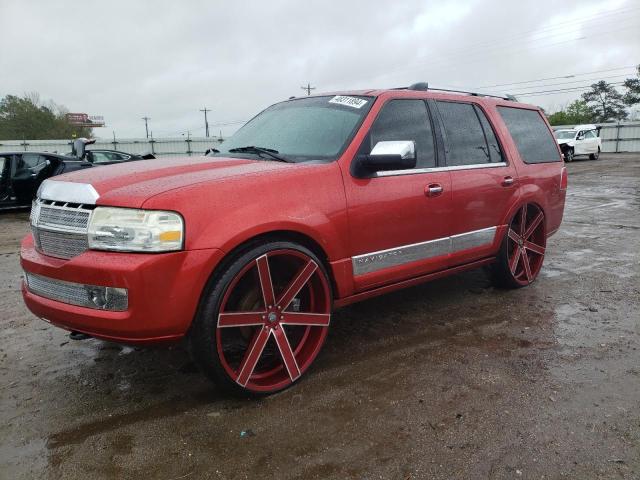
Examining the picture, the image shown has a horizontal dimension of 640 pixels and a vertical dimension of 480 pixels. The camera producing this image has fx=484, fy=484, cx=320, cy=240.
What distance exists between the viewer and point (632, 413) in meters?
2.48

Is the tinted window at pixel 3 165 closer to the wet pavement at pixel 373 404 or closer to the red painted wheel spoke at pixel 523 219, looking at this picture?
the wet pavement at pixel 373 404

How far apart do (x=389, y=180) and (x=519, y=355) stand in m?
1.43

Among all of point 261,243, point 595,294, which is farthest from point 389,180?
point 595,294

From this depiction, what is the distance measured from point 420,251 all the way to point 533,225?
1.77 meters

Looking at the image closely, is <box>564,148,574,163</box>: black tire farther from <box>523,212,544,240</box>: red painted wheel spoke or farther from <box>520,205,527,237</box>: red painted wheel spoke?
<box>520,205,527,237</box>: red painted wheel spoke

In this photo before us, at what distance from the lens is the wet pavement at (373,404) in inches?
84.3

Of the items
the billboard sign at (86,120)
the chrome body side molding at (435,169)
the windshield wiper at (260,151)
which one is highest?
the billboard sign at (86,120)

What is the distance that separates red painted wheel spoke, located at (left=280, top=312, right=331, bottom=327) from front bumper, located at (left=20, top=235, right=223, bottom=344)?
1.96ft

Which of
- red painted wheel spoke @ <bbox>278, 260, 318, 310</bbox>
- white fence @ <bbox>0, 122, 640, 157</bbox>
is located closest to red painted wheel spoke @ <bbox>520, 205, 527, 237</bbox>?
red painted wheel spoke @ <bbox>278, 260, 318, 310</bbox>

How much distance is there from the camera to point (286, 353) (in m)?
2.74

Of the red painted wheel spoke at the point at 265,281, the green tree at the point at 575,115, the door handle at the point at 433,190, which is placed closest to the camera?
the red painted wheel spoke at the point at 265,281

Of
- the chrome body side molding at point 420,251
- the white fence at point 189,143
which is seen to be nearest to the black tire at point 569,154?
the white fence at point 189,143

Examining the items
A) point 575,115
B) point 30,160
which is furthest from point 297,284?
point 575,115

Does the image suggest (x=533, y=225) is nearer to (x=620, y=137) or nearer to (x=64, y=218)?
(x=64, y=218)
